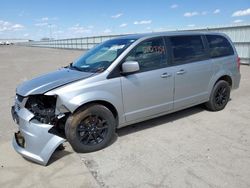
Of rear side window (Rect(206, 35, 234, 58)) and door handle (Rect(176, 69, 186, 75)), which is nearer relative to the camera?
door handle (Rect(176, 69, 186, 75))

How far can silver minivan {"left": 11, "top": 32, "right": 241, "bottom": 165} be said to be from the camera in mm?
3551

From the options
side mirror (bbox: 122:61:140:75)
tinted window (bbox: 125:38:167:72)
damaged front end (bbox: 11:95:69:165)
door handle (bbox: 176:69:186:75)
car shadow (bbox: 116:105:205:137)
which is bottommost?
car shadow (bbox: 116:105:205:137)

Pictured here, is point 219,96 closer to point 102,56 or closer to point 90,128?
point 102,56

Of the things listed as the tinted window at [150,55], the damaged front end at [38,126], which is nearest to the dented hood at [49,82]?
the damaged front end at [38,126]

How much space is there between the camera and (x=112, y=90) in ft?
12.8

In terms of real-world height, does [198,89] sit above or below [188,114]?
above

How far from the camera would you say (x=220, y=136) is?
168 inches

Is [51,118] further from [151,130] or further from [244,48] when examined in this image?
[244,48]

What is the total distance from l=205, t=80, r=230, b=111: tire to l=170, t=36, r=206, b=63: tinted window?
33.1 inches

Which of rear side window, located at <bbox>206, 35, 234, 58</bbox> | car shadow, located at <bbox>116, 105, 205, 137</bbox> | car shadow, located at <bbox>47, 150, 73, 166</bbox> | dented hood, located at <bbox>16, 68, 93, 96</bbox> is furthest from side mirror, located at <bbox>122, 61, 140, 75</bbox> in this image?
rear side window, located at <bbox>206, 35, 234, 58</bbox>

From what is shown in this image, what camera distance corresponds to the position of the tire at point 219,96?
5.42 metres

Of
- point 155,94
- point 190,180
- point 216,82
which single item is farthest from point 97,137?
point 216,82

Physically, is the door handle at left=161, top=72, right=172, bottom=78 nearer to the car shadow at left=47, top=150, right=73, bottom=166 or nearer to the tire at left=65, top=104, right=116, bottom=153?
the tire at left=65, top=104, right=116, bottom=153

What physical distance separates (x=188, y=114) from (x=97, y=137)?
2.40m
